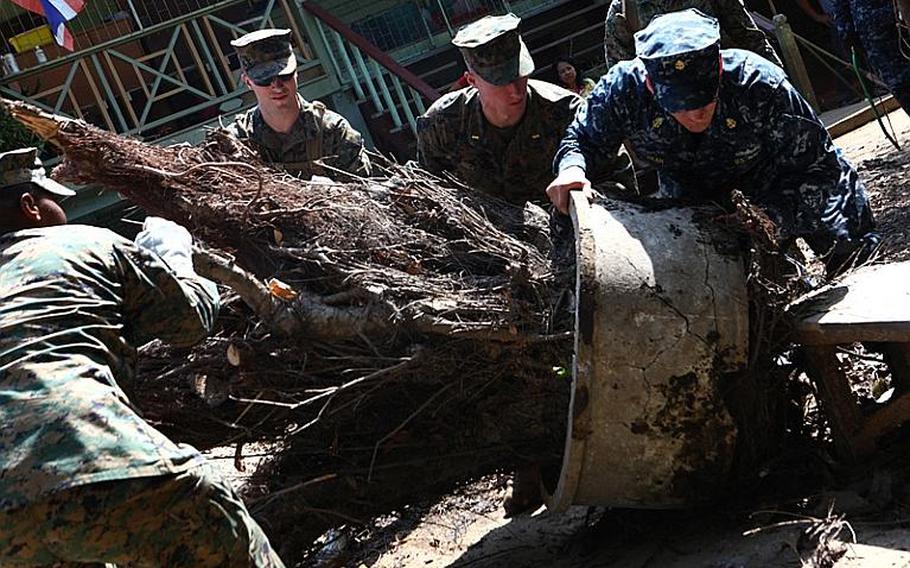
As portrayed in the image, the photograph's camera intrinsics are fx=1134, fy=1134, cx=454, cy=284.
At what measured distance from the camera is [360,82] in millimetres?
12867

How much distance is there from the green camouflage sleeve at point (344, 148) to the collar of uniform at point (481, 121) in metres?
0.70

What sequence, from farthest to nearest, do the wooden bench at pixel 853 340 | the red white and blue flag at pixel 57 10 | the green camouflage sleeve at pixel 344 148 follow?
the red white and blue flag at pixel 57 10
the green camouflage sleeve at pixel 344 148
the wooden bench at pixel 853 340

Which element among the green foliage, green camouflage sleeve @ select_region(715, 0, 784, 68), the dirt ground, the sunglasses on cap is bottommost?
the dirt ground

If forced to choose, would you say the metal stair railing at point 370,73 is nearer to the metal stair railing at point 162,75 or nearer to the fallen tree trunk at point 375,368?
the metal stair railing at point 162,75

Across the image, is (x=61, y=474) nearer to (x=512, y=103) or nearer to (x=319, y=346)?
(x=319, y=346)

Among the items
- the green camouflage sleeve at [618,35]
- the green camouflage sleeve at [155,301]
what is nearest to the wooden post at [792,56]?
the green camouflage sleeve at [618,35]

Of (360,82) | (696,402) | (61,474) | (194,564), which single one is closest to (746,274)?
(696,402)

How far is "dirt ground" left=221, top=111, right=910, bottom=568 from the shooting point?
3508 millimetres

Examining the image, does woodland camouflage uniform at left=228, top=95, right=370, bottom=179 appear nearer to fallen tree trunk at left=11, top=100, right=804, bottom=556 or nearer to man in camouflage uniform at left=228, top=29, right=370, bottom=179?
man in camouflage uniform at left=228, top=29, right=370, bottom=179

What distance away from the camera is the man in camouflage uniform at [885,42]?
21.0ft

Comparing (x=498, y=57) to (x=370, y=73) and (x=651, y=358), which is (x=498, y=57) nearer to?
(x=651, y=358)

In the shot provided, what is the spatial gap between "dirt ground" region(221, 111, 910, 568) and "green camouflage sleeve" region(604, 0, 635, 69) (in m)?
1.96

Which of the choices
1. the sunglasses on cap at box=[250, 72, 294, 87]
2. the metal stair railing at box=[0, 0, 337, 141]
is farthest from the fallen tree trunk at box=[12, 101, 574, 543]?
the metal stair railing at box=[0, 0, 337, 141]

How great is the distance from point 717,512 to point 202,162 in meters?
2.62
